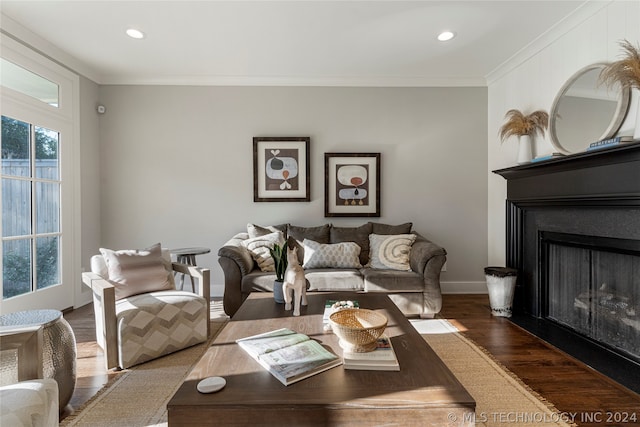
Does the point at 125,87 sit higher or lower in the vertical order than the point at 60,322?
higher

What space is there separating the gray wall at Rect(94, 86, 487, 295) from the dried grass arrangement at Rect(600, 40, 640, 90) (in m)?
1.77

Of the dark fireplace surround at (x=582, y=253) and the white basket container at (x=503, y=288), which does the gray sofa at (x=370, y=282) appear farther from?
the dark fireplace surround at (x=582, y=253)

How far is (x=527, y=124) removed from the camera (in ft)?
10.2

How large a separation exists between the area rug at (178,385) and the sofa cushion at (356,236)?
131 cm

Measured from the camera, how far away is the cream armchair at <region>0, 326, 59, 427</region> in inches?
40.2

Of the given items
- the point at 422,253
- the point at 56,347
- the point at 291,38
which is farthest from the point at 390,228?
the point at 56,347

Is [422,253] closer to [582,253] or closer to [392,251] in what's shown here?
[392,251]

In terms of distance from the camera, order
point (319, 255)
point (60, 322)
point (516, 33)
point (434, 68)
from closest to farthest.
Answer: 1. point (60, 322)
2. point (516, 33)
3. point (319, 255)
4. point (434, 68)

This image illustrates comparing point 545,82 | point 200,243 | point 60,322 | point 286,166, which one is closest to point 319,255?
point 286,166

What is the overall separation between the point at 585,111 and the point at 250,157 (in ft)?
10.5

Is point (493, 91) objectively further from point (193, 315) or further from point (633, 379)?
point (193, 315)

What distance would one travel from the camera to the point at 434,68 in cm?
364

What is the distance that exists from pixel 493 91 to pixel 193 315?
3959 mm

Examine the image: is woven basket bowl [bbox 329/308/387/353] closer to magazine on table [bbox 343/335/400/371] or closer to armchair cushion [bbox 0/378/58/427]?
magazine on table [bbox 343/335/400/371]
